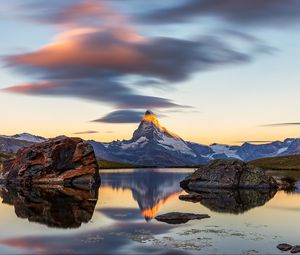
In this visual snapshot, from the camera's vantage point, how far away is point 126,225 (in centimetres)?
5703

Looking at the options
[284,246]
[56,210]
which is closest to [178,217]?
[56,210]

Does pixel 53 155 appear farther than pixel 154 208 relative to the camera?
Yes

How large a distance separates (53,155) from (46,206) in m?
60.0

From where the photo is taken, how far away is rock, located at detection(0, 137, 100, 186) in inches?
5354

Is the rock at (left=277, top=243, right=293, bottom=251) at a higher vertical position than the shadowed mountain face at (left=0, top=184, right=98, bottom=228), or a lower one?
lower

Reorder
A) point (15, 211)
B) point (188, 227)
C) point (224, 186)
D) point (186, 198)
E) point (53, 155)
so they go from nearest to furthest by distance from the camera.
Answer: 1. point (188, 227)
2. point (15, 211)
3. point (186, 198)
4. point (224, 186)
5. point (53, 155)

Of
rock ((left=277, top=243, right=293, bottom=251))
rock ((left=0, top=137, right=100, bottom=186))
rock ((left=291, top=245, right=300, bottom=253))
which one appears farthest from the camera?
rock ((left=0, top=137, right=100, bottom=186))

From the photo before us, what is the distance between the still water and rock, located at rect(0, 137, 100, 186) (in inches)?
1941

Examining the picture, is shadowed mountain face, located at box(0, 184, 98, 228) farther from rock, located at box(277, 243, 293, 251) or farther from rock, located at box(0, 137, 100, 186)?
rock, located at box(0, 137, 100, 186)

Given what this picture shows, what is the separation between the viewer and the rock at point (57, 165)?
446 feet

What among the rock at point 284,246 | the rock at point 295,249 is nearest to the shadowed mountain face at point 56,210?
the rock at point 284,246

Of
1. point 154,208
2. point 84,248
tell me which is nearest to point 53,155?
point 154,208

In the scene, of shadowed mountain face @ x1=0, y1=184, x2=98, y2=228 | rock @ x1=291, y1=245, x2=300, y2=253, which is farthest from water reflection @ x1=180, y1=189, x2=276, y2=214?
rock @ x1=291, y1=245, x2=300, y2=253

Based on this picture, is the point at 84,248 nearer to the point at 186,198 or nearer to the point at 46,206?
the point at 46,206
